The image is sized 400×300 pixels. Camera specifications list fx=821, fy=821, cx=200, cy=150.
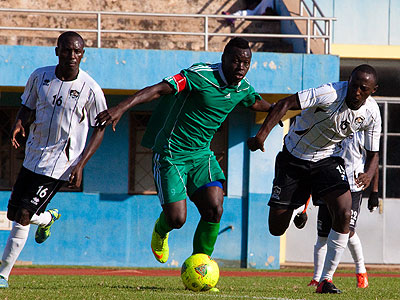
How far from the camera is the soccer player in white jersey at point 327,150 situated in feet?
26.4

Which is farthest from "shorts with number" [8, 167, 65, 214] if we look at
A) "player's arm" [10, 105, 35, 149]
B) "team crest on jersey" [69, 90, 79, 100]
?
"team crest on jersey" [69, 90, 79, 100]

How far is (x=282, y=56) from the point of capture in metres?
15.0

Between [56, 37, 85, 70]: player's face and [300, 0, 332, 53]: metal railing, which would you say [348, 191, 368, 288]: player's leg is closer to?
[56, 37, 85, 70]: player's face

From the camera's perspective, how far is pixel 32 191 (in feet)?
25.7

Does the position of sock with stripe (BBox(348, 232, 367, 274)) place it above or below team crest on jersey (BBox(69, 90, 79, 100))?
below

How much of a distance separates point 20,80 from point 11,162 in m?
2.53

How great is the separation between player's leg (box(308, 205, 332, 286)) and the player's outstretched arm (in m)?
3.56

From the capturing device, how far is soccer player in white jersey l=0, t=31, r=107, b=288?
7797mm

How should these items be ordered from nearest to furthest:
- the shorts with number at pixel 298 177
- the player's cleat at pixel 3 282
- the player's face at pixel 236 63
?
the player's face at pixel 236 63
the player's cleat at pixel 3 282
the shorts with number at pixel 298 177

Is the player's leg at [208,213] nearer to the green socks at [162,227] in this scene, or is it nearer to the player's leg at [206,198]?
the player's leg at [206,198]

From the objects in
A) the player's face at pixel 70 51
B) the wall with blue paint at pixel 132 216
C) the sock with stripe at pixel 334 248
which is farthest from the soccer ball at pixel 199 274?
the wall with blue paint at pixel 132 216

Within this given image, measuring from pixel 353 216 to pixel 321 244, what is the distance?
0.67 meters

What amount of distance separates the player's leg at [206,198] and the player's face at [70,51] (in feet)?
5.08

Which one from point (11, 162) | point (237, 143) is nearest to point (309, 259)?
point (237, 143)
